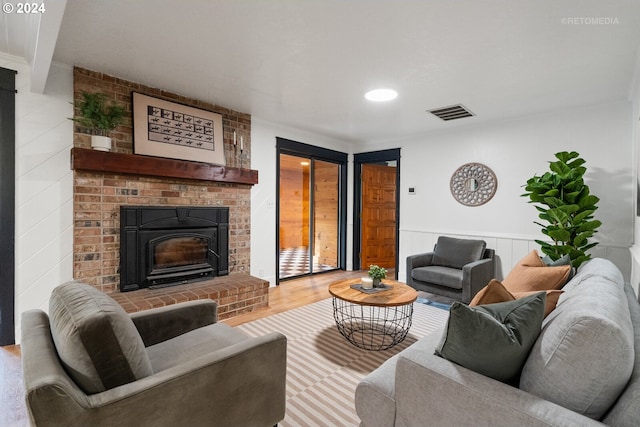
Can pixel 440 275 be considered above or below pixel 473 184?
below

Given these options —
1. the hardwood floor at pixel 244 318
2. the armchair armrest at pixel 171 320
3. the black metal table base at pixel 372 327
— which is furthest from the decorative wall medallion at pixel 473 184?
the armchair armrest at pixel 171 320

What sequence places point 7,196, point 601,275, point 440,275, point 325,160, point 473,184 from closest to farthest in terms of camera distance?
point 601,275, point 7,196, point 440,275, point 473,184, point 325,160

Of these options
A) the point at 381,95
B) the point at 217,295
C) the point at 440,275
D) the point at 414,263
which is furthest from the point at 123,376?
the point at 414,263

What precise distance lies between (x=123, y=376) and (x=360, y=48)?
2426 millimetres

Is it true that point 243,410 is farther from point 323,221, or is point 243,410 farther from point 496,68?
point 323,221

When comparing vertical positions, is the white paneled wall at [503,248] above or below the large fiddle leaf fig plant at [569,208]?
below

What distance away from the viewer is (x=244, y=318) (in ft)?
10.6

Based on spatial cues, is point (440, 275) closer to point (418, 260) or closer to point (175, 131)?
point (418, 260)

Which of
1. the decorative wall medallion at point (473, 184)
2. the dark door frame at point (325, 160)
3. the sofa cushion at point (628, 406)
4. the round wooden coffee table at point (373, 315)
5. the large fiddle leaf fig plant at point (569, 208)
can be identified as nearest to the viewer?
the sofa cushion at point (628, 406)

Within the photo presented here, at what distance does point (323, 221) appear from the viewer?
5719mm

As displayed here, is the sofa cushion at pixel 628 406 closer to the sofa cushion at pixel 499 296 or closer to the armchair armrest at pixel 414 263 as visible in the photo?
the sofa cushion at pixel 499 296

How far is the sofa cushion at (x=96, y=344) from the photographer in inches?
40.4

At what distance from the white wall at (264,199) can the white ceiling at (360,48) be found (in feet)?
2.65

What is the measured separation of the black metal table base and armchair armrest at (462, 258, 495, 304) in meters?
0.67
